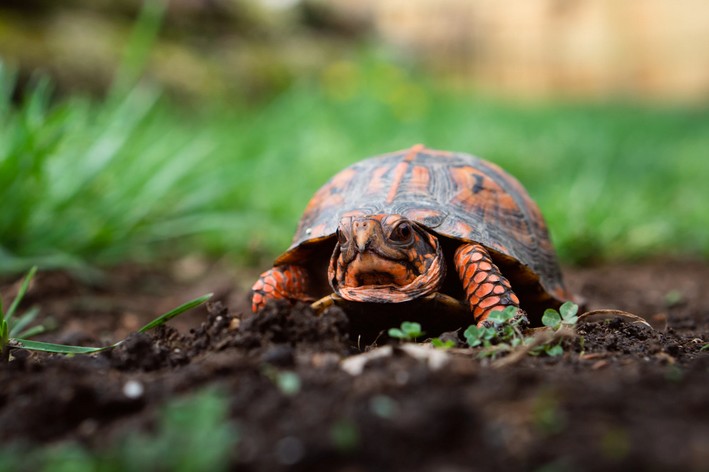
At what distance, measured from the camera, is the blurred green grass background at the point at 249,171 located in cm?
335

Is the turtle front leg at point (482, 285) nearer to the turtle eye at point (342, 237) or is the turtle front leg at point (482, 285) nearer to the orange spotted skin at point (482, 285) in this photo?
the orange spotted skin at point (482, 285)

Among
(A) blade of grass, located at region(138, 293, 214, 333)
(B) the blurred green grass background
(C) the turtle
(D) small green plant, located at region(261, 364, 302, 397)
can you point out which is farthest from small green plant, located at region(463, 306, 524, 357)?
(B) the blurred green grass background

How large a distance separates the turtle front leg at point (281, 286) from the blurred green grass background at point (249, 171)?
139 cm

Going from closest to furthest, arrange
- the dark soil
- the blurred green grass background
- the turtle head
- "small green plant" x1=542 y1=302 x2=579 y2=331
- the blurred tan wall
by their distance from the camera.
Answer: the dark soil
"small green plant" x1=542 y1=302 x2=579 y2=331
the turtle head
the blurred green grass background
the blurred tan wall

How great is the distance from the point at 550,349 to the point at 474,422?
0.55 metres

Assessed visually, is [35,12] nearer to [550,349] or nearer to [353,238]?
[353,238]

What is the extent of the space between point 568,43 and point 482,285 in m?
20.9

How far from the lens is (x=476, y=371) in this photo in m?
1.32

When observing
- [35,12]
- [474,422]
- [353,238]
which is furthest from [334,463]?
[35,12]

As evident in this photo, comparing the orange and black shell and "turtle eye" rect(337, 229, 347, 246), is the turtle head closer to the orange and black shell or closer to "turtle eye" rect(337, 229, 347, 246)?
"turtle eye" rect(337, 229, 347, 246)

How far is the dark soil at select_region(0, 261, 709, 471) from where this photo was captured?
3.40 ft

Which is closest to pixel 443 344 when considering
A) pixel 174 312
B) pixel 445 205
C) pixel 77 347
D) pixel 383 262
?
pixel 383 262

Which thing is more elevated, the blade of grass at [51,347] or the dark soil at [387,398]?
the dark soil at [387,398]

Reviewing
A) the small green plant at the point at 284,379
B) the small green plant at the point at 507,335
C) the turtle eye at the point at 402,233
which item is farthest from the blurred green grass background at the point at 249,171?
the small green plant at the point at 507,335
